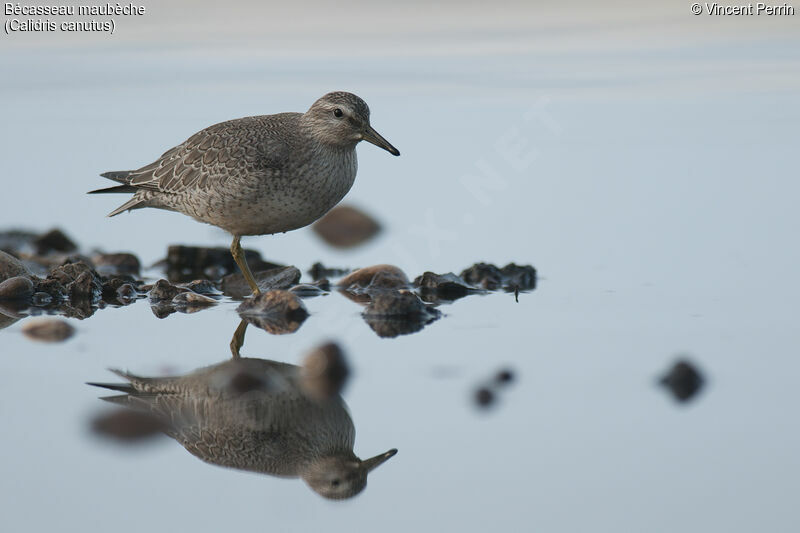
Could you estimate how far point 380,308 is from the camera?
8.21 metres

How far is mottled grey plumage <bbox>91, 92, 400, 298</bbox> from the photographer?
8961 millimetres

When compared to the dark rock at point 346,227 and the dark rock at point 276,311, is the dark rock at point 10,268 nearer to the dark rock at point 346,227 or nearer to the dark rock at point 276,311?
the dark rock at point 276,311

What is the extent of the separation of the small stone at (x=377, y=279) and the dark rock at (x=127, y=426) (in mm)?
3684

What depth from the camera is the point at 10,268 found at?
923cm

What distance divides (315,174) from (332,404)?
330cm

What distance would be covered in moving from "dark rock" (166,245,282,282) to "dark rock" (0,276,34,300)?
5.34 feet

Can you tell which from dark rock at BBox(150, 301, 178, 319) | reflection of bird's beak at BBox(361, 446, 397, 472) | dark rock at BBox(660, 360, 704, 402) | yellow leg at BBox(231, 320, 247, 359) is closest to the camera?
reflection of bird's beak at BBox(361, 446, 397, 472)

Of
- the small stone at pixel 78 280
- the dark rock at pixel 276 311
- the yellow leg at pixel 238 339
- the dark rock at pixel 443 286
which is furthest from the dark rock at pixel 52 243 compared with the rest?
the dark rock at pixel 443 286

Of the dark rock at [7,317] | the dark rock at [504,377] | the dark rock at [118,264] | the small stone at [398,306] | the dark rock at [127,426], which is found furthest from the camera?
the dark rock at [118,264]

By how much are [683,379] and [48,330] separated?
4.40 metres

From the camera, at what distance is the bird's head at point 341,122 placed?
9.26 m

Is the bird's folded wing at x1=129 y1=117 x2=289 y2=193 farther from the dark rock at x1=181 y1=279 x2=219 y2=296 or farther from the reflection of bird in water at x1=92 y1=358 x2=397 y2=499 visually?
the reflection of bird in water at x1=92 y1=358 x2=397 y2=499

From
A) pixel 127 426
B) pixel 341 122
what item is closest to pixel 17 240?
pixel 341 122

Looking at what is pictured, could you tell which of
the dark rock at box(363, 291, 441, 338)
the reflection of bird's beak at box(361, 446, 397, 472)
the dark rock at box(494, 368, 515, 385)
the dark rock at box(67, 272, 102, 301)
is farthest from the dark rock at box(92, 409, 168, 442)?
the dark rock at box(67, 272, 102, 301)
